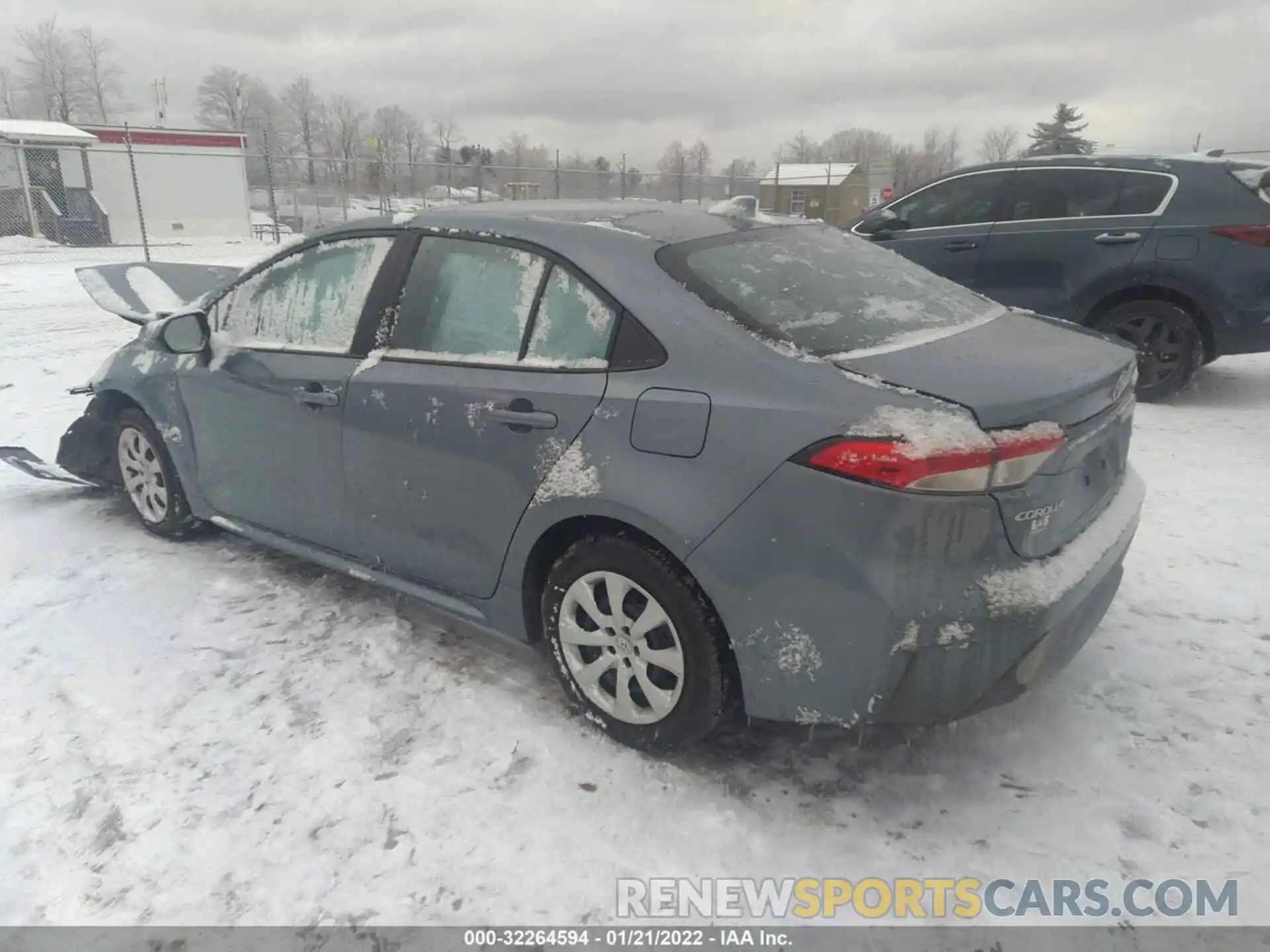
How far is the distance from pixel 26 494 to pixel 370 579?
299 cm

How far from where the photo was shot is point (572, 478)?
2576mm

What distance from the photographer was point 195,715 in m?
2.89

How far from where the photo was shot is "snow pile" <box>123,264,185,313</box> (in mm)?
5074

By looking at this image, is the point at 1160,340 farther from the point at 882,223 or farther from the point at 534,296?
the point at 534,296

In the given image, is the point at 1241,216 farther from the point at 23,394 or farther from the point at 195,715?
the point at 23,394

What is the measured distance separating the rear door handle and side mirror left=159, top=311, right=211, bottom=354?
1.79m

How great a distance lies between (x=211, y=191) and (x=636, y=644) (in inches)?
1274

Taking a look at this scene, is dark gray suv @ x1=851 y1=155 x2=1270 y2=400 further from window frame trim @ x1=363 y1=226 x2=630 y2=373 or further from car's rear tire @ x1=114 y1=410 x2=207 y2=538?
car's rear tire @ x1=114 y1=410 x2=207 y2=538

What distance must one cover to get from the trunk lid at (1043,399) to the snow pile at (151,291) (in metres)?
4.36

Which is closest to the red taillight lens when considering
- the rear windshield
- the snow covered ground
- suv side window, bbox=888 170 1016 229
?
suv side window, bbox=888 170 1016 229

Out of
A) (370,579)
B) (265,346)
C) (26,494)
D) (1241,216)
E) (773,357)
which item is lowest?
(26,494)

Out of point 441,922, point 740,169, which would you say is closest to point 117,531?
point 441,922

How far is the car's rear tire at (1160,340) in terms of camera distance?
6203 mm

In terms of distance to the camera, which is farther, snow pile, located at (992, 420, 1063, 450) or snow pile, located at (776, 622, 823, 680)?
snow pile, located at (776, 622, 823, 680)
